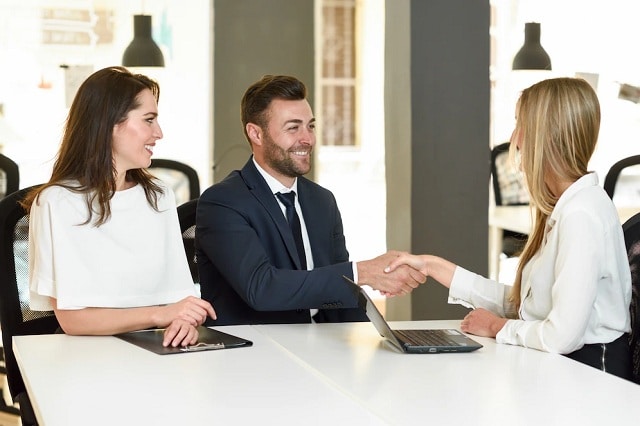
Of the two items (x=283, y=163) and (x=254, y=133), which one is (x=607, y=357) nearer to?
(x=283, y=163)

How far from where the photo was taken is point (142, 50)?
19.6 ft

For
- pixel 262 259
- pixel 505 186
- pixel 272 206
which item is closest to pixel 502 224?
pixel 505 186

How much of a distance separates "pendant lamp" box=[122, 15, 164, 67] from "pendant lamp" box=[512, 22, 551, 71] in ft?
7.18

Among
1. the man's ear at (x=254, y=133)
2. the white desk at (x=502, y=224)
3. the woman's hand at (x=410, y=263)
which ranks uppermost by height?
the man's ear at (x=254, y=133)

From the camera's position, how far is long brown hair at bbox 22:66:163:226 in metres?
2.52

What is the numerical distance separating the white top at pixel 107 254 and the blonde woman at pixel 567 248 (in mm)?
813

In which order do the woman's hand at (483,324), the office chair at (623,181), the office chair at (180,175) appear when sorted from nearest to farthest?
the woman's hand at (483,324)
the office chair at (180,175)
the office chair at (623,181)

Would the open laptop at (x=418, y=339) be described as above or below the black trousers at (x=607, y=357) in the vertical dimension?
above

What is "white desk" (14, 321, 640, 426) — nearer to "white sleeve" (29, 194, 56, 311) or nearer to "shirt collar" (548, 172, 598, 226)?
"white sleeve" (29, 194, 56, 311)

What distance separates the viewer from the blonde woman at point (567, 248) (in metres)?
2.26

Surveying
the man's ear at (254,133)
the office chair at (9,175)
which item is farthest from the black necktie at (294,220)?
the office chair at (9,175)

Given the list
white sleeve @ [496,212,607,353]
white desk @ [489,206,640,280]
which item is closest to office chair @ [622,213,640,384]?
white sleeve @ [496,212,607,353]

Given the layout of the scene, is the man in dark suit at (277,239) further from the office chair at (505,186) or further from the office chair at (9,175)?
the office chair at (505,186)

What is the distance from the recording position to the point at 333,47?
10320 mm
